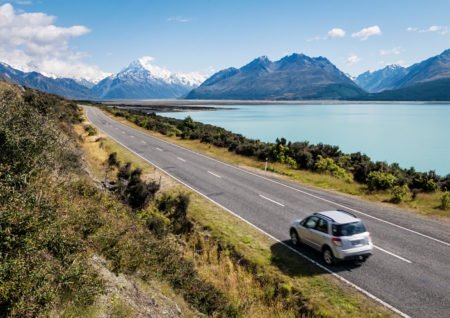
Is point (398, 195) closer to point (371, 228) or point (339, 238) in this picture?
point (371, 228)

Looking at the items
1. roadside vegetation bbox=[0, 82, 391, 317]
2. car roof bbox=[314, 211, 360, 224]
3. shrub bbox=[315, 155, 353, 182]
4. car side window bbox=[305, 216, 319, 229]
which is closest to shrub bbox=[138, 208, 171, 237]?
roadside vegetation bbox=[0, 82, 391, 317]

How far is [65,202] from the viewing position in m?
10.8

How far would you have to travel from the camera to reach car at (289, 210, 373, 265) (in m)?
12.4

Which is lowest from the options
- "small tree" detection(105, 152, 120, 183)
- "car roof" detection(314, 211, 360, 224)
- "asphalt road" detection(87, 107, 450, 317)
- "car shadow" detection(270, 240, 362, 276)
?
"car shadow" detection(270, 240, 362, 276)

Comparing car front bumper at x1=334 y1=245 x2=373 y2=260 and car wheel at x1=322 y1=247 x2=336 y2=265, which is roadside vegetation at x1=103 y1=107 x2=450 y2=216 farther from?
car wheel at x1=322 y1=247 x2=336 y2=265

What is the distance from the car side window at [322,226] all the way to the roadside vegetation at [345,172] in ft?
32.4

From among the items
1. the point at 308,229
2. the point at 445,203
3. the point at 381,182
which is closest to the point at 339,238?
the point at 308,229

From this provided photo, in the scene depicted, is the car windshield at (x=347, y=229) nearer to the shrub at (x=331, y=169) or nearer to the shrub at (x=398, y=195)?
the shrub at (x=398, y=195)

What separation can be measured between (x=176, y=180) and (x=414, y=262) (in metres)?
17.7

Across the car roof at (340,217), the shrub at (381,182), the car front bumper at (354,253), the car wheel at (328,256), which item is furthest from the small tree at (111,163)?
the car front bumper at (354,253)

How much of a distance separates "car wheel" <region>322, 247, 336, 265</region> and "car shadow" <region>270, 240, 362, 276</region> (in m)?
0.16

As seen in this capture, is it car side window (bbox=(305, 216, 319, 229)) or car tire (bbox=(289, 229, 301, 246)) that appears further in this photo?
car tire (bbox=(289, 229, 301, 246))

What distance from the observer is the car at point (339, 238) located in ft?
40.8

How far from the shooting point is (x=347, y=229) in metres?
12.7
